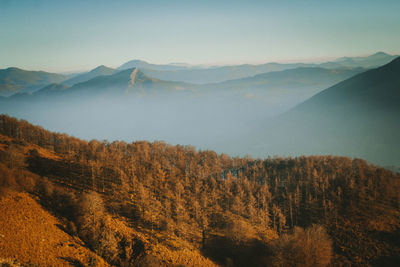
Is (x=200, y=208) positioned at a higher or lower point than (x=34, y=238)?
lower

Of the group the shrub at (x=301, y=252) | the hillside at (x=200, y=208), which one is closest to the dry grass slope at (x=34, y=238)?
the hillside at (x=200, y=208)

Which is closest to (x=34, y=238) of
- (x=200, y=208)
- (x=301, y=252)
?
(x=200, y=208)

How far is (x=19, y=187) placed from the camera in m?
43.8

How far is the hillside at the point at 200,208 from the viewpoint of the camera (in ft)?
145

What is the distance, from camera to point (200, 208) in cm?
6819

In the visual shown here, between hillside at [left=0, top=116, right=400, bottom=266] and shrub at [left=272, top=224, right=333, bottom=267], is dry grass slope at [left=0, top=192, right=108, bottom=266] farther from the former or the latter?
shrub at [left=272, top=224, right=333, bottom=267]

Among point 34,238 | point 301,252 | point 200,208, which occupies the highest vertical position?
point 34,238

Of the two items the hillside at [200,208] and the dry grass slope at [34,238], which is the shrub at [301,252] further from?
the dry grass slope at [34,238]

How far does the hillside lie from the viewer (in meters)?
44.3

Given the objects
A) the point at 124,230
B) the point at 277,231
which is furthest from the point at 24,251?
the point at 277,231

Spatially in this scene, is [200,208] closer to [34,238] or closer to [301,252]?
[301,252]

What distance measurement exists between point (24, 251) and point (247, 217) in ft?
198

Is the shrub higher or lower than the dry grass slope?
lower

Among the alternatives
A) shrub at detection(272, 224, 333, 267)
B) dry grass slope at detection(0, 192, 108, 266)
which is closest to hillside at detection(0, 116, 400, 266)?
shrub at detection(272, 224, 333, 267)
